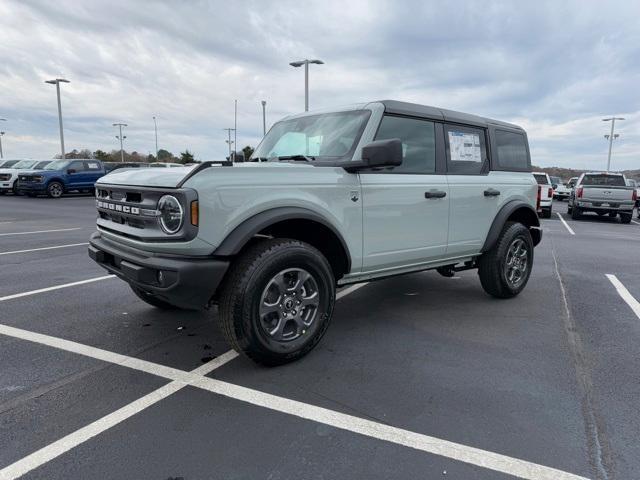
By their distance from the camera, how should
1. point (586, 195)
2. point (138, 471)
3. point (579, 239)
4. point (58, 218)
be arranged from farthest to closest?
point (586, 195), point (58, 218), point (579, 239), point (138, 471)

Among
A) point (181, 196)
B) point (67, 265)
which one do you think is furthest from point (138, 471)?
point (67, 265)

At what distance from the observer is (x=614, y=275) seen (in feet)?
22.5

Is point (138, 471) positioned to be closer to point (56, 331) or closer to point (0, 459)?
point (0, 459)

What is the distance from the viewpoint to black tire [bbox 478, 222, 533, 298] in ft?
16.5

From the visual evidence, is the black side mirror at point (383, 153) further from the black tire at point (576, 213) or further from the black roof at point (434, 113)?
the black tire at point (576, 213)

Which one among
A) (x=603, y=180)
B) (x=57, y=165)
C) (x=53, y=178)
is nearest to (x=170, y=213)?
(x=603, y=180)

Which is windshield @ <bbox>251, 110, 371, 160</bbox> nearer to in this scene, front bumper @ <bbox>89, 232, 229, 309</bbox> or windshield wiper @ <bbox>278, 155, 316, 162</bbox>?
windshield wiper @ <bbox>278, 155, 316, 162</bbox>

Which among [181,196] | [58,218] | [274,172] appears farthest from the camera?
[58,218]

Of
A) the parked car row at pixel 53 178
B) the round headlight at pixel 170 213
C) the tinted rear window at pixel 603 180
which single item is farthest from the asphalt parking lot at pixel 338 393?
the parked car row at pixel 53 178

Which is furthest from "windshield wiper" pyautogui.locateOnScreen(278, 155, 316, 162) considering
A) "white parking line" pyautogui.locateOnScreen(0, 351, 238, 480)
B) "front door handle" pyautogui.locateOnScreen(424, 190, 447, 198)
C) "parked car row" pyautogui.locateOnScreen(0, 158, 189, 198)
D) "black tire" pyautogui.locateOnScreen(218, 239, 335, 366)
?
"parked car row" pyautogui.locateOnScreen(0, 158, 189, 198)

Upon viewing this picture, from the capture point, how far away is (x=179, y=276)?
2824 millimetres

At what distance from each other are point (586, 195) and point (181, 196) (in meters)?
18.2

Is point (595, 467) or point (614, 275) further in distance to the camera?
point (614, 275)

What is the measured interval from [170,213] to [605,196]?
727 inches
